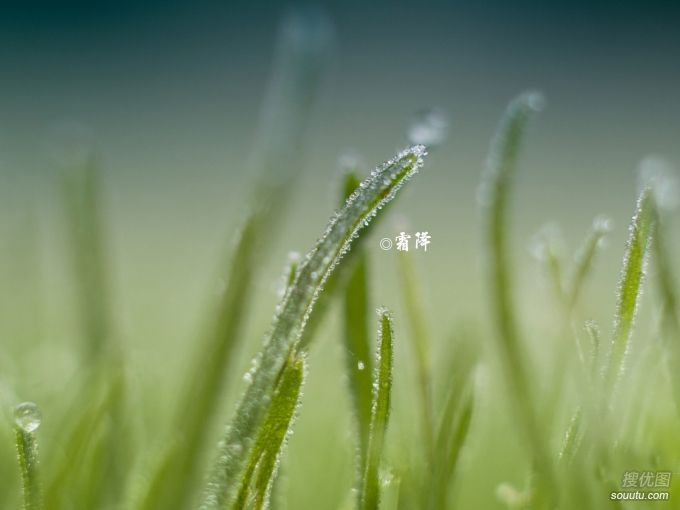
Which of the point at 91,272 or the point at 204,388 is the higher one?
the point at 91,272

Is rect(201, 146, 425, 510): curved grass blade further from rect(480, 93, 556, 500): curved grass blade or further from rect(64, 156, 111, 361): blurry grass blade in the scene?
rect(64, 156, 111, 361): blurry grass blade

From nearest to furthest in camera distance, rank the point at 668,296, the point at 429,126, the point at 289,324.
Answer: the point at 289,324 < the point at 668,296 < the point at 429,126

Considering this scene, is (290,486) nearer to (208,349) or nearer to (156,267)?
(208,349)

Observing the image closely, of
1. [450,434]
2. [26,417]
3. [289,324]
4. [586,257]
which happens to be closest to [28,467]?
[26,417]

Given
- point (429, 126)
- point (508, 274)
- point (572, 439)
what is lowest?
point (572, 439)

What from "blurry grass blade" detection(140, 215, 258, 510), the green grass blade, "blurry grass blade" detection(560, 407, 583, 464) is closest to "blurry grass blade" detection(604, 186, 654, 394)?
"blurry grass blade" detection(560, 407, 583, 464)

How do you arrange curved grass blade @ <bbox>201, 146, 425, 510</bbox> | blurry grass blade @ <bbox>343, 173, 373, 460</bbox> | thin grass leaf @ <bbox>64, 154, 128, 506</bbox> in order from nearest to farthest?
curved grass blade @ <bbox>201, 146, 425, 510</bbox> → blurry grass blade @ <bbox>343, 173, 373, 460</bbox> → thin grass leaf @ <bbox>64, 154, 128, 506</bbox>

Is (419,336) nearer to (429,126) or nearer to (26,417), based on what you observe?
(429,126)
